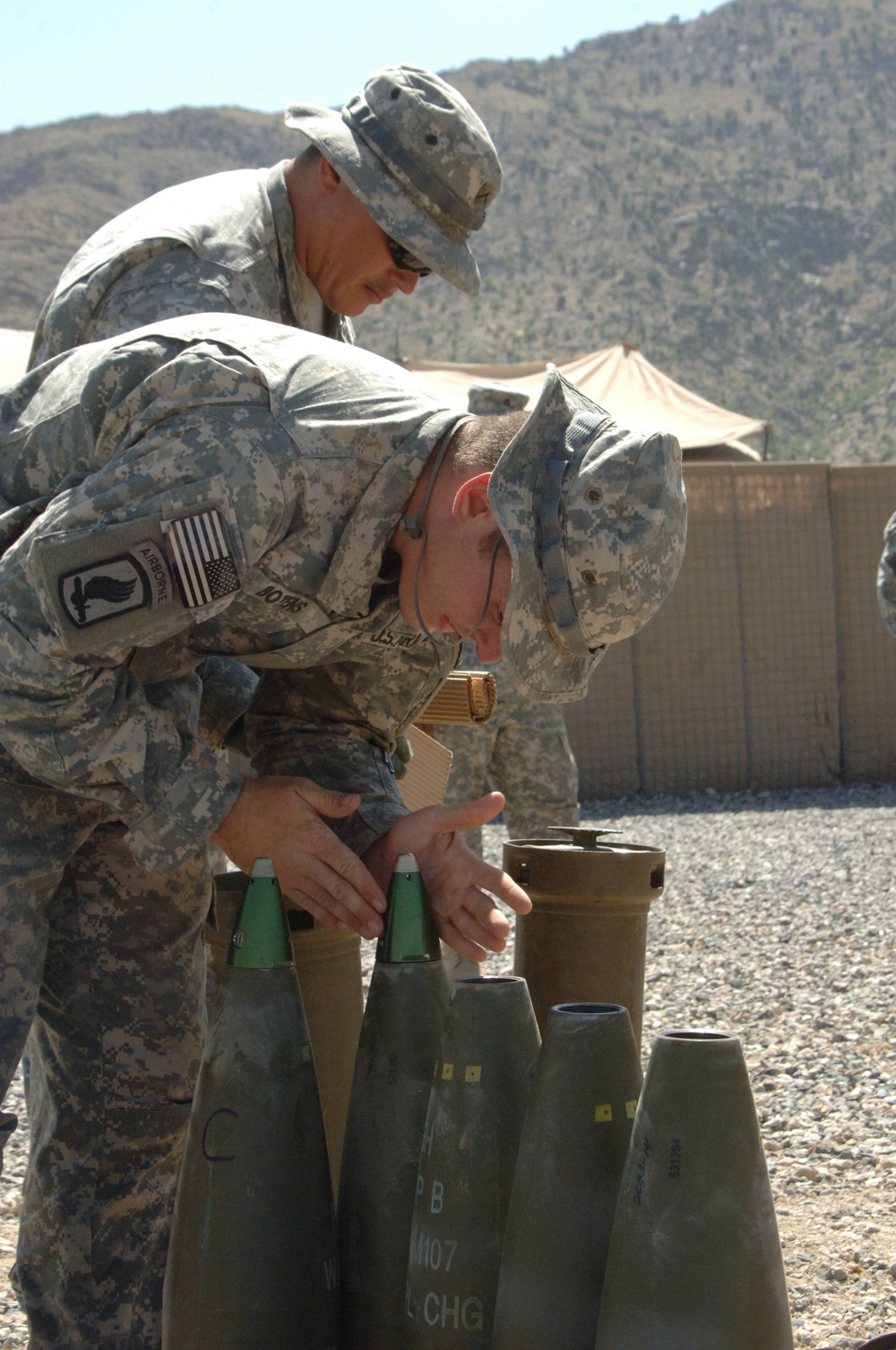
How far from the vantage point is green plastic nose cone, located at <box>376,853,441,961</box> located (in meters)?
2.04

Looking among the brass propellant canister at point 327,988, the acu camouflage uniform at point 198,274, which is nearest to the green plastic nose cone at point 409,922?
the brass propellant canister at point 327,988

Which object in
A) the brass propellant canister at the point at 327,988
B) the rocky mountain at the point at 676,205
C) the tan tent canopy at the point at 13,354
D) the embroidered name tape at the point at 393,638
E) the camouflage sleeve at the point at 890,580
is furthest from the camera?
the rocky mountain at the point at 676,205

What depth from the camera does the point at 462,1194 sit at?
179 cm

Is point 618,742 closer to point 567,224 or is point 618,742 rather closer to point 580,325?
→ point 580,325

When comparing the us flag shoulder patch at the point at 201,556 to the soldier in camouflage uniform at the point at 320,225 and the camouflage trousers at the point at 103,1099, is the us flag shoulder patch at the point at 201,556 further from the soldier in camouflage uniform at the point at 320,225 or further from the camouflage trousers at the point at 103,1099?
the soldier in camouflage uniform at the point at 320,225

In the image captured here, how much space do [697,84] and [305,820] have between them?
245 ft

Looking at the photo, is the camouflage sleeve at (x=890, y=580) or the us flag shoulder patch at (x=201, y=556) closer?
the us flag shoulder patch at (x=201, y=556)

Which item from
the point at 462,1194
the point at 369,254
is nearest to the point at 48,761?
the point at 462,1194

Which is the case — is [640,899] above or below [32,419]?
below

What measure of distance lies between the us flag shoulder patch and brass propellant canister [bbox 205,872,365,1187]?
54cm

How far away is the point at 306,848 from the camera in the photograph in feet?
7.32

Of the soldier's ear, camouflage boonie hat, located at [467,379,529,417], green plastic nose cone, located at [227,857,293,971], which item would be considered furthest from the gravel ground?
camouflage boonie hat, located at [467,379,529,417]

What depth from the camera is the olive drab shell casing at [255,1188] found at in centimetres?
184

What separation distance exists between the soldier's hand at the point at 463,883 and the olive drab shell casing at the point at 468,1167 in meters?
0.28
